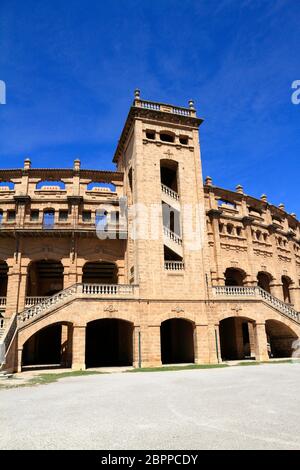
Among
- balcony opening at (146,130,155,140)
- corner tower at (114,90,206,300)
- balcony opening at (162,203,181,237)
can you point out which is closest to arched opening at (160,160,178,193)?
corner tower at (114,90,206,300)

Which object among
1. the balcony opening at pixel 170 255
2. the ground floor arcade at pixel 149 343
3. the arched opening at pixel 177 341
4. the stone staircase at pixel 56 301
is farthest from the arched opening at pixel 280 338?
the stone staircase at pixel 56 301

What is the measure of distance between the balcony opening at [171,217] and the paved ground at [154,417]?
15.8 metres

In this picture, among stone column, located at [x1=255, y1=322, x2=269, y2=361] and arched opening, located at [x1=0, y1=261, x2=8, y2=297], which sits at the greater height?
arched opening, located at [x1=0, y1=261, x2=8, y2=297]

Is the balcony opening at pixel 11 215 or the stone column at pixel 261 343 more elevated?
the balcony opening at pixel 11 215

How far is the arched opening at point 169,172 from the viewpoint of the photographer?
28.2m

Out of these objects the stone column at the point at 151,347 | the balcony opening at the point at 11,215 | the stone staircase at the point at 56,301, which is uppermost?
the balcony opening at the point at 11,215

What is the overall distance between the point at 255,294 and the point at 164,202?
373 inches

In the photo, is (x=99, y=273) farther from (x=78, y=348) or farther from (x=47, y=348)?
(x=78, y=348)

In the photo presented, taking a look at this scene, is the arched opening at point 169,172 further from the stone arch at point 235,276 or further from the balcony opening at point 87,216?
the stone arch at point 235,276

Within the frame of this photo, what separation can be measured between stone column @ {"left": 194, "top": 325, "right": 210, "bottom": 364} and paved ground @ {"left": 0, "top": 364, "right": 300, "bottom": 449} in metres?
11.4

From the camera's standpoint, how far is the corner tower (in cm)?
2423

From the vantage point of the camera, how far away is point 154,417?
7.50 metres

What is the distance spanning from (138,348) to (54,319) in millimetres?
5536

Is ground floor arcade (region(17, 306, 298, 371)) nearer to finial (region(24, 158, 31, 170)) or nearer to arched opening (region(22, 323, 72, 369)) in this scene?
arched opening (region(22, 323, 72, 369))
